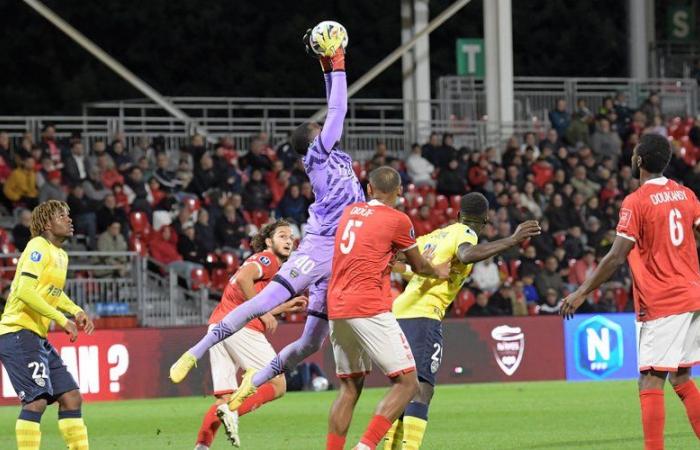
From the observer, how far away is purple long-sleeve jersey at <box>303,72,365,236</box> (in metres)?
11.2

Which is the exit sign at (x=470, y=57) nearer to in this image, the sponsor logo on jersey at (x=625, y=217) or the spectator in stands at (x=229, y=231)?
the spectator in stands at (x=229, y=231)

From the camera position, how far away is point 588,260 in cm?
2759

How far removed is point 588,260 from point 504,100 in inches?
218

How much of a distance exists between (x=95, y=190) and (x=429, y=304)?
1438 centimetres

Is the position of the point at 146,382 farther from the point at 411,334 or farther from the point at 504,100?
the point at 504,100

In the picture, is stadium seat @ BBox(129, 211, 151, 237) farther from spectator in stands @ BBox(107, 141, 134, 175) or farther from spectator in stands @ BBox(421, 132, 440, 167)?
spectator in stands @ BBox(421, 132, 440, 167)

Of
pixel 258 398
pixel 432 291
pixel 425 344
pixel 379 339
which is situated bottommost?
pixel 258 398

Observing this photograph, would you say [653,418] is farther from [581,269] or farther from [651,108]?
[651,108]

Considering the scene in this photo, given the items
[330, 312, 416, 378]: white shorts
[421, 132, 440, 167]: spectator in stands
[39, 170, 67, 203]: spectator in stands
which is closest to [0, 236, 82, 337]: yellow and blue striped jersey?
[330, 312, 416, 378]: white shorts

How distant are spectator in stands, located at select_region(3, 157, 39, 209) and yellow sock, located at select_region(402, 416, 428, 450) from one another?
1488cm

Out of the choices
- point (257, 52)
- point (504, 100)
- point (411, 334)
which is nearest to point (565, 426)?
point (411, 334)

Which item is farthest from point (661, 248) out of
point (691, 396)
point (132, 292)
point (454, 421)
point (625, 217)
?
point (132, 292)

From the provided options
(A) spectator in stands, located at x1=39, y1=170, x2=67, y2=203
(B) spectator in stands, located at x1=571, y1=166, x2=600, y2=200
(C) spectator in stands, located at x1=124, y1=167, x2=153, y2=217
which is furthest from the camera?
(B) spectator in stands, located at x1=571, y1=166, x2=600, y2=200

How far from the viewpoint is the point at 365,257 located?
10.0m
